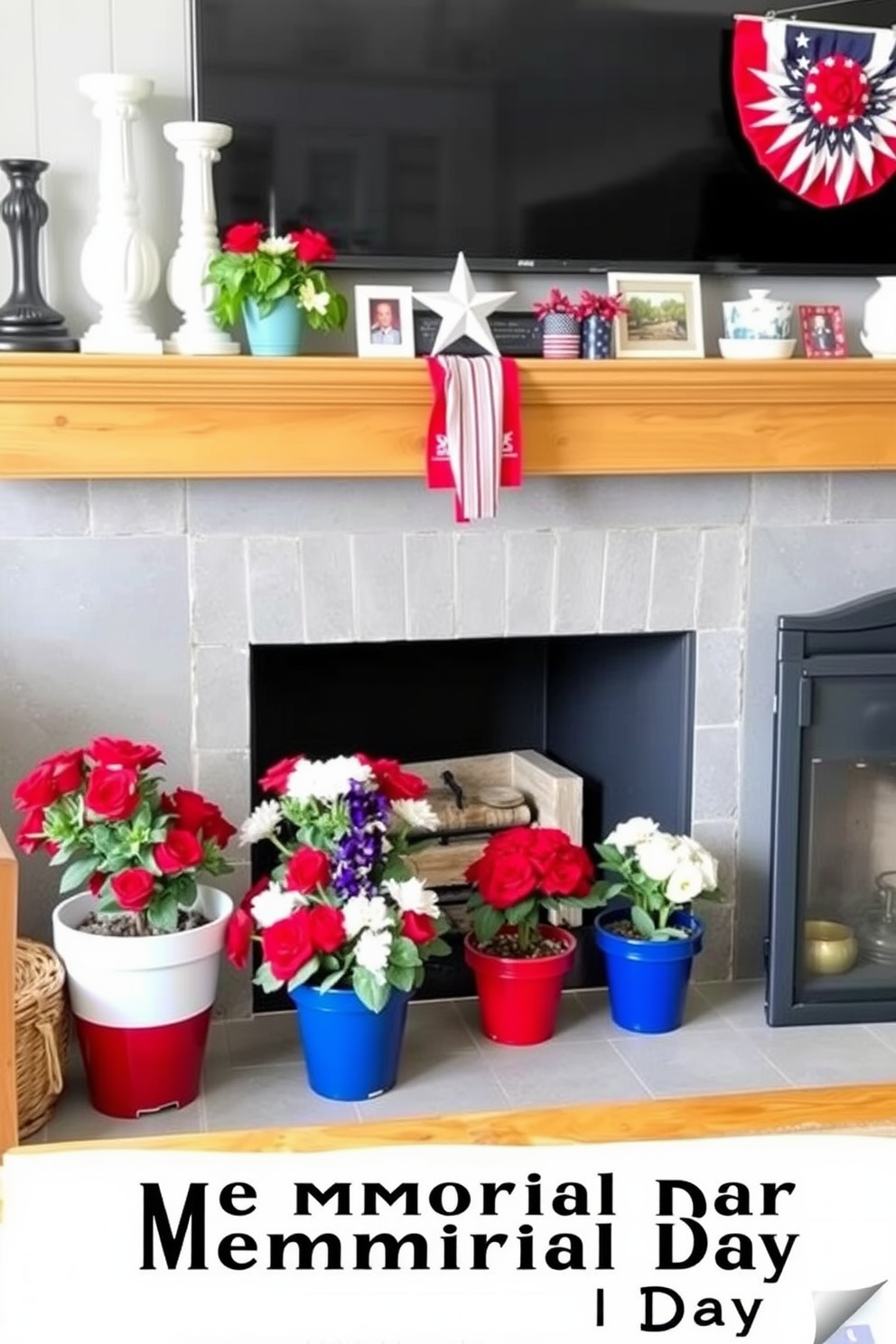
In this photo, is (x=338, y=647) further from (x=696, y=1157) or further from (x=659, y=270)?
(x=696, y=1157)

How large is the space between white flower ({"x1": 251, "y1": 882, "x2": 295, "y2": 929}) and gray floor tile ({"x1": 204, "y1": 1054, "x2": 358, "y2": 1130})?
27 centimetres

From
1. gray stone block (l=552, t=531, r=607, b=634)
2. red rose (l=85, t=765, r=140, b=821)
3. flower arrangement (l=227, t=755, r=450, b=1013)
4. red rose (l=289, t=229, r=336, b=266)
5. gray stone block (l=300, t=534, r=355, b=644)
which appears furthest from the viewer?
gray stone block (l=552, t=531, r=607, b=634)

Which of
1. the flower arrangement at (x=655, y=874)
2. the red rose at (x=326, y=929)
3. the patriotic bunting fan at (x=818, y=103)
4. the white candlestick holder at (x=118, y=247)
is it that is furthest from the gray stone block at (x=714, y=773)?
the white candlestick holder at (x=118, y=247)

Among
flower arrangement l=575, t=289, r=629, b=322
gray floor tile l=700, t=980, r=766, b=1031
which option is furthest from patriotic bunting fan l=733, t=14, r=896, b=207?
gray floor tile l=700, t=980, r=766, b=1031

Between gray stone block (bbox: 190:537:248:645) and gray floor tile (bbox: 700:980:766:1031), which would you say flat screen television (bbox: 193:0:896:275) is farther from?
gray floor tile (bbox: 700:980:766:1031)

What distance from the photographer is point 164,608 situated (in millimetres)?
2771

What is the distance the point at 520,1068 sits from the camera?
2732 millimetres

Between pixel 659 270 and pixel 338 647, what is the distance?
92 centimetres

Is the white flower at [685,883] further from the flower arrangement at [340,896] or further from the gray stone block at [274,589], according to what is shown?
the gray stone block at [274,589]

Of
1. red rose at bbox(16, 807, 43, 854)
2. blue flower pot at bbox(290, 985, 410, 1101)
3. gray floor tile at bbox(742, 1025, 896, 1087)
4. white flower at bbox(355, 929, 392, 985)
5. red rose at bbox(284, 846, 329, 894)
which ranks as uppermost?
red rose at bbox(16, 807, 43, 854)

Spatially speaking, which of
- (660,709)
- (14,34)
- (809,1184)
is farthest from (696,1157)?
(14,34)

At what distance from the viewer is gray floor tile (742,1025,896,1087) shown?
8.95ft

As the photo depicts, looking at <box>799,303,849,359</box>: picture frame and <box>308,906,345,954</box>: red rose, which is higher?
<box>799,303,849,359</box>: picture frame

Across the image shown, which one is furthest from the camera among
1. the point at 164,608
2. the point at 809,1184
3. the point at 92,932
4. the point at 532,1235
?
the point at 164,608
